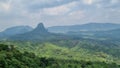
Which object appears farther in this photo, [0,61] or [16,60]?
[16,60]

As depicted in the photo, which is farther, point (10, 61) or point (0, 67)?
point (10, 61)

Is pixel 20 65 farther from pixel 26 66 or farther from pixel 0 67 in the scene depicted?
pixel 0 67

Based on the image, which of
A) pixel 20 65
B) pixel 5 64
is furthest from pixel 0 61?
pixel 20 65

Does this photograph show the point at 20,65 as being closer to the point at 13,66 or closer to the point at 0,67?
the point at 13,66

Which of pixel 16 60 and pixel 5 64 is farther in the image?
pixel 16 60

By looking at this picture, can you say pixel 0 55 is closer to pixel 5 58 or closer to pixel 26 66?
pixel 5 58

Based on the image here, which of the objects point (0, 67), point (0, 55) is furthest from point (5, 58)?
point (0, 67)

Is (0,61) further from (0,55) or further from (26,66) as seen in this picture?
(26,66)
